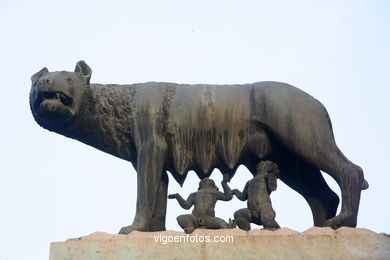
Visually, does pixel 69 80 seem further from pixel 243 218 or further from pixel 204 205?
pixel 243 218

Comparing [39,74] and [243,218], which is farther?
[39,74]

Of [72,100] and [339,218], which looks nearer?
[339,218]

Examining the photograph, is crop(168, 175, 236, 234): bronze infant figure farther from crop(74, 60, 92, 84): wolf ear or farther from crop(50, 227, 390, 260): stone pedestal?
crop(74, 60, 92, 84): wolf ear

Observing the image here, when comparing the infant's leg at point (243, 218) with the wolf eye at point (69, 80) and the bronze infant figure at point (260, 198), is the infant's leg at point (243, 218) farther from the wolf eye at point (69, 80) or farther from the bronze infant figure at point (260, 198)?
the wolf eye at point (69, 80)

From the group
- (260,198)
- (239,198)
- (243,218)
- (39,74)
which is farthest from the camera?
(39,74)

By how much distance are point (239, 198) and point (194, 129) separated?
103 centimetres

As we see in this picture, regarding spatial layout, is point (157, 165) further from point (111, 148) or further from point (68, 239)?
point (68, 239)

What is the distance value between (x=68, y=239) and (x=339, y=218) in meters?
3.09

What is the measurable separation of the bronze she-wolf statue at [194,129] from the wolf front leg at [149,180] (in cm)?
1

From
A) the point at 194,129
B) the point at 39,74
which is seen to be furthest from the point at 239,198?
the point at 39,74

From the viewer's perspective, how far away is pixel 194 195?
7.58 metres

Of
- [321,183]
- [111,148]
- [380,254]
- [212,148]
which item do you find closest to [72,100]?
[111,148]

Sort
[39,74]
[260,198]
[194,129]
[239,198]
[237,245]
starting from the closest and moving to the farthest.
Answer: [237,245]
[260,198]
[239,198]
[194,129]
[39,74]

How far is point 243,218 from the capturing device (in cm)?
717
